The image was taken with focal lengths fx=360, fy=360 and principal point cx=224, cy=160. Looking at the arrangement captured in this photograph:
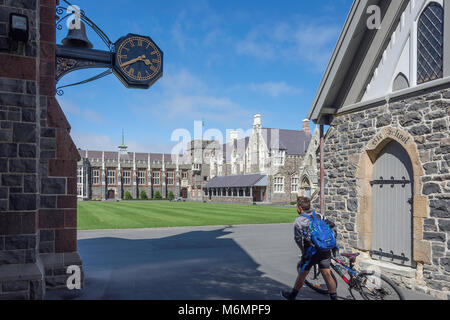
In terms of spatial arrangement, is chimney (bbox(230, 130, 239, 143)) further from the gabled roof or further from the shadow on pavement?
the gabled roof

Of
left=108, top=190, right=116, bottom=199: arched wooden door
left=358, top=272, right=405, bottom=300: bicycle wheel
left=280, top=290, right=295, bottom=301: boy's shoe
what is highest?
left=358, top=272, right=405, bottom=300: bicycle wheel

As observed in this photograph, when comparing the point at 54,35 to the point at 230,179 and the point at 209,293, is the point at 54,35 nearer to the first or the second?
the point at 209,293

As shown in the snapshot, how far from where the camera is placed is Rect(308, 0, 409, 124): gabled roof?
8.45 meters

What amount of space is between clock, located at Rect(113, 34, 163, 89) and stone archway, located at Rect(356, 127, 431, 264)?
5.51 metres

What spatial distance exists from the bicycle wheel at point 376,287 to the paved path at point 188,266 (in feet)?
3.30

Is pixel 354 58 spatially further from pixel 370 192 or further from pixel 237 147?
pixel 237 147

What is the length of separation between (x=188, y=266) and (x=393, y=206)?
17.4 feet

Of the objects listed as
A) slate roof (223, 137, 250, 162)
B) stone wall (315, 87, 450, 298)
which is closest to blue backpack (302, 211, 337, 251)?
stone wall (315, 87, 450, 298)

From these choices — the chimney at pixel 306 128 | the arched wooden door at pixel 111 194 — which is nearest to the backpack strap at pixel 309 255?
the chimney at pixel 306 128

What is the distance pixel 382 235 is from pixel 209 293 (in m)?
4.32

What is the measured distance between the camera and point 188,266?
377 inches

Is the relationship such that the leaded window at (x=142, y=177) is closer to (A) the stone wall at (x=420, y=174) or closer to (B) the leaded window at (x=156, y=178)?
(B) the leaded window at (x=156, y=178)

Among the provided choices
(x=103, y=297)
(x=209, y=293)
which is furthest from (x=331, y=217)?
(x=103, y=297)

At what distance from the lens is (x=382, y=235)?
8430 mm
